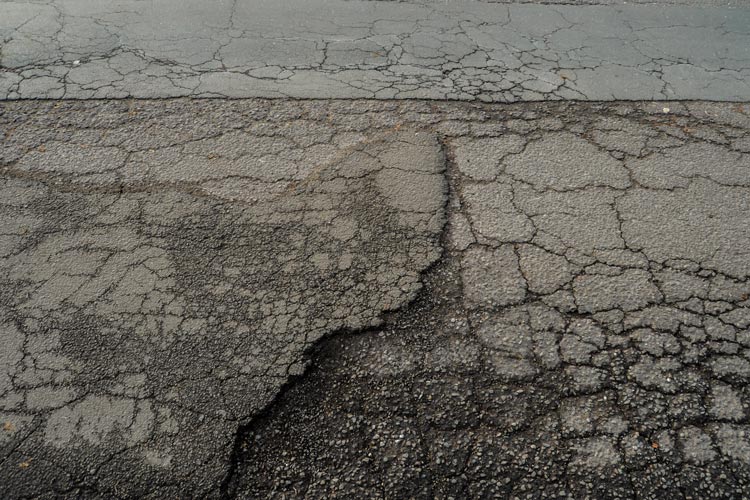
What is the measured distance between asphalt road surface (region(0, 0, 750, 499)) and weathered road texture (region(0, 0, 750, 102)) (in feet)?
0.15

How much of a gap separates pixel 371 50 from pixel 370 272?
10.2 ft

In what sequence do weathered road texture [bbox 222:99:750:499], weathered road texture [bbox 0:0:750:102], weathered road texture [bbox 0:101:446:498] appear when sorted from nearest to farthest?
weathered road texture [bbox 222:99:750:499] < weathered road texture [bbox 0:101:446:498] < weathered road texture [bbox 0:0:750:102]

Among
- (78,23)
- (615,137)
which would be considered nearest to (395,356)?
(615,137)

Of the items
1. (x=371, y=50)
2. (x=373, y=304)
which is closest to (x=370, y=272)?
(x=373, y=304)

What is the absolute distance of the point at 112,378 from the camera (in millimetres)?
2859

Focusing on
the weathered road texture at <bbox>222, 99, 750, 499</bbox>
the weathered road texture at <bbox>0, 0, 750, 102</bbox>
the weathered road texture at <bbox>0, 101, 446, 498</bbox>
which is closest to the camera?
the weathered road texture at <bbox>222, 99, 750, 499</bbox>

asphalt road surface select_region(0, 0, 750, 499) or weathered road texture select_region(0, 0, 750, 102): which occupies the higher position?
weathered road texture select_region(0, 0, 750, 102)

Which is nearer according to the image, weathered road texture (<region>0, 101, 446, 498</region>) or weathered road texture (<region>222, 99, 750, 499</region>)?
weathered road texture (<region>222, 99, 750, 499</region>)

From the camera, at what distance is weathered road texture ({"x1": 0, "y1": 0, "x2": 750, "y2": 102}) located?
511 cm

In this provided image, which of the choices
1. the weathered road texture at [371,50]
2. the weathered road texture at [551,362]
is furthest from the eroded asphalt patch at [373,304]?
the weathered road texture at [371,50]

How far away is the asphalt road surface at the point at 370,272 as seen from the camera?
2600 millimetres

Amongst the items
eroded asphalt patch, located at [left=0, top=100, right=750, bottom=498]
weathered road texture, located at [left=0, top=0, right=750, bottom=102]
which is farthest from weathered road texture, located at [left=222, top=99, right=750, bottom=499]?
weathered road texture, located at [left=0, top=0, right=750, bottom=102]

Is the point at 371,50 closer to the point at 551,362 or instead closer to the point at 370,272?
the point at 370,272

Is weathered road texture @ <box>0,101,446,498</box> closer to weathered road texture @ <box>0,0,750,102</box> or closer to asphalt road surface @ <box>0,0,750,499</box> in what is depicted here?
asphalt road surface @ <box>0,0,750,499</box>
